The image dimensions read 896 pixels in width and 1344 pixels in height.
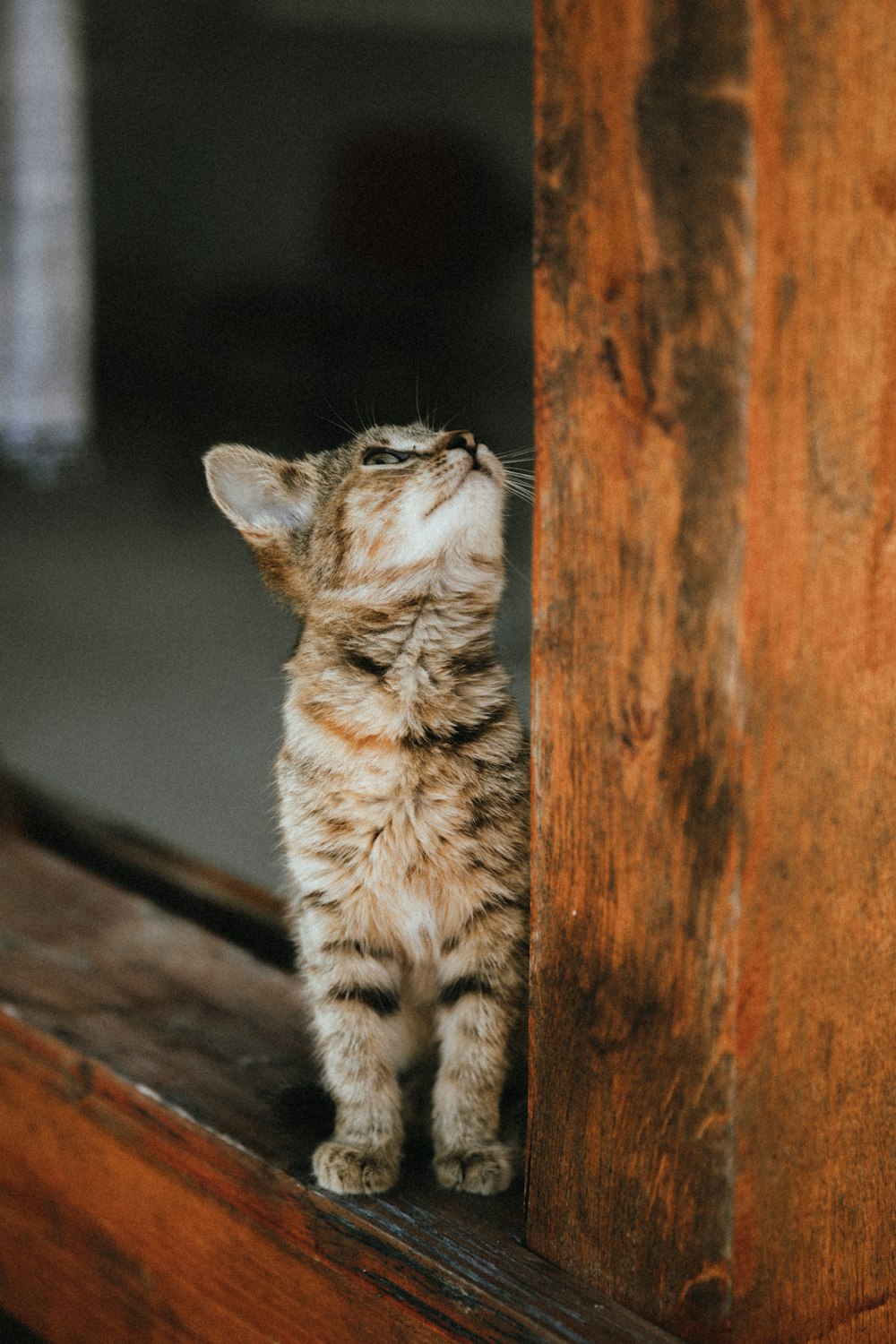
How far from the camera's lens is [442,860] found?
1.43m

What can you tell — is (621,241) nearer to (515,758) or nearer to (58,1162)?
(515,758)

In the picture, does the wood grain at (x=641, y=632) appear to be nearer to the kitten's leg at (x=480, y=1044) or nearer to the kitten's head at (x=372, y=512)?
the kitten's leg at (x=480, y=1044)

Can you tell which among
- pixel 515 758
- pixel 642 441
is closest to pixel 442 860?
pixel 515 758

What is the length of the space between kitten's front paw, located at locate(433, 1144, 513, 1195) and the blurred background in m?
1.76

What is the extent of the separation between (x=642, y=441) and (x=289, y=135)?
8.22 meters

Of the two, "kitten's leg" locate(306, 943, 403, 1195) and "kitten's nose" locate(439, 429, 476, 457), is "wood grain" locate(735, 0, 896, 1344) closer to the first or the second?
"kitten's leg" locate(306, 943, 403, 1195)

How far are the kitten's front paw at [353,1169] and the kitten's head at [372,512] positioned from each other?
2.18 ft

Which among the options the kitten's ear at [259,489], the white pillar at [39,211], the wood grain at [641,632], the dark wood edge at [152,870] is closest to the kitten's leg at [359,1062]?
the wood grain at [641,632]

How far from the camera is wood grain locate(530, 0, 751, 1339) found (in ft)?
3.02

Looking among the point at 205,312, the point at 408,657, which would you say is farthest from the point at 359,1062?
the point at 205,312

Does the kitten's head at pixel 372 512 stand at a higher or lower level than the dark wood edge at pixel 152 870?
higher

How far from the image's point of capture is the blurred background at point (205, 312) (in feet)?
13.3

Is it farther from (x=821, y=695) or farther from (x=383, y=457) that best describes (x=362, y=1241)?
(x=383, y=457)

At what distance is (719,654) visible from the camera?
38.1 inches
